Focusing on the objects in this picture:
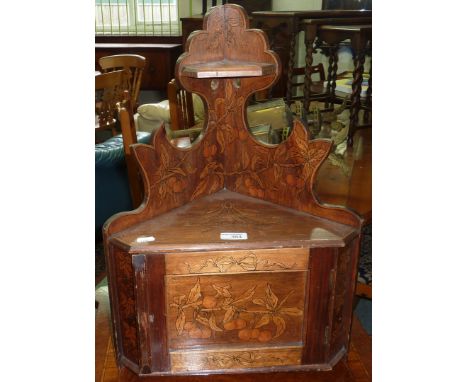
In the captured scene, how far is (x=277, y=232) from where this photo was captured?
1.06 metres

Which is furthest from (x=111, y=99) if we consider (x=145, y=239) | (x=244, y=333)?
(x=244, y=333)

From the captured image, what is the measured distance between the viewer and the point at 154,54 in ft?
14.6

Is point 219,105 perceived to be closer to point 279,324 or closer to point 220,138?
point 220,138

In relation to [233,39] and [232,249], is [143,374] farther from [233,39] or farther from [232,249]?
[233,39]

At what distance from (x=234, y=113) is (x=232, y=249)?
0.37 m

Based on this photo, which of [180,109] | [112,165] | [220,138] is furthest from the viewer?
[180,109]

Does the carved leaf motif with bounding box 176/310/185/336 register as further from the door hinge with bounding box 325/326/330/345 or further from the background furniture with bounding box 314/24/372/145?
the background furniture with bounding box 314/24/372/145

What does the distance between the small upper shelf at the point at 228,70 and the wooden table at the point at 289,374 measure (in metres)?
0.64

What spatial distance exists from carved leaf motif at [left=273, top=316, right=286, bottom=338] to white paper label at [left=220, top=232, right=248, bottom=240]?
0.19 m

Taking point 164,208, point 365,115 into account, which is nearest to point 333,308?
point 164,208

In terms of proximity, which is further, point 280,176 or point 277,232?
point 280,176

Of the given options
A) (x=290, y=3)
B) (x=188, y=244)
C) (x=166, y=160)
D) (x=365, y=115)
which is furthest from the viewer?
(x=290, y=3)

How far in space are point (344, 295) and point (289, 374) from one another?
207 mm

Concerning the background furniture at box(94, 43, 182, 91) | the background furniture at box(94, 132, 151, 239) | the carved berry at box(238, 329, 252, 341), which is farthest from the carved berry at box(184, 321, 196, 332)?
the background furniture at box(94, 43, 182, 91)
